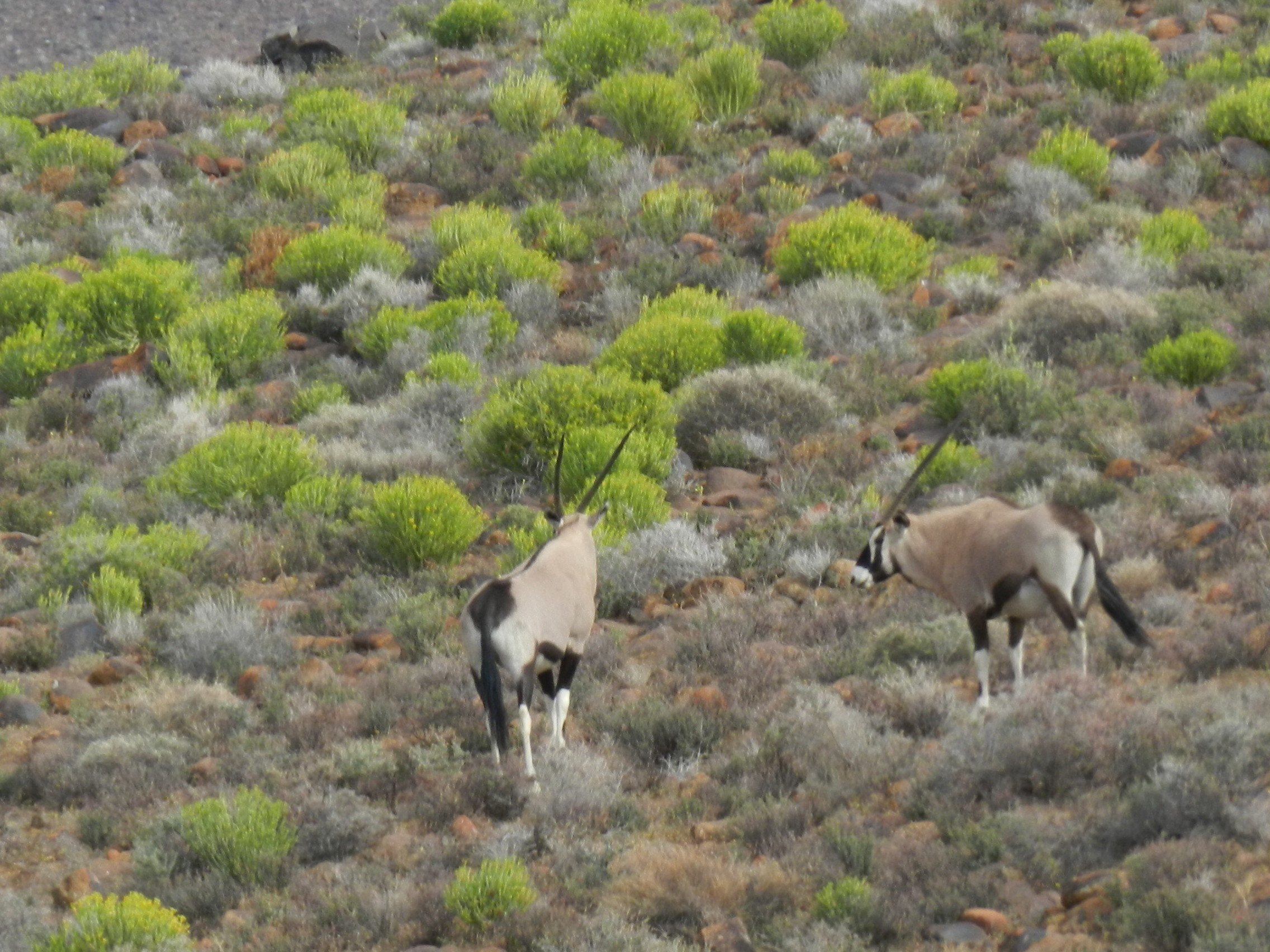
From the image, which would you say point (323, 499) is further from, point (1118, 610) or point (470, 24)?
point (470, 24)

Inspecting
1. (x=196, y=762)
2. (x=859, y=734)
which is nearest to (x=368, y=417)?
(x=196, y=762)

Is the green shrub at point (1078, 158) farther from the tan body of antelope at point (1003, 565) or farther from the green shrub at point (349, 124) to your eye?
the tan body of antelope at point (1003, 565)

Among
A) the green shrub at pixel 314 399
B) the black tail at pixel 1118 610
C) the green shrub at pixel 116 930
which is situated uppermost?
the black tail at pixel 1118 610

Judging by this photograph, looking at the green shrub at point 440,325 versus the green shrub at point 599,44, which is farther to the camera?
the green shrub at point 599,44

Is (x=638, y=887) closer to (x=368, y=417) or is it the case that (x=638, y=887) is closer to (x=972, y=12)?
(x=368, y=417)

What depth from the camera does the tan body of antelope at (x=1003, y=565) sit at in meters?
7.85

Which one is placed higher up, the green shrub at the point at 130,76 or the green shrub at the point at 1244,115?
the green shrub at the point at 130,76

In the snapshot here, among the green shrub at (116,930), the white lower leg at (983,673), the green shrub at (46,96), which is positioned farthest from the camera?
the green shrub at (46,96)

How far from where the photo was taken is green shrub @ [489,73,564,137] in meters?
21.2

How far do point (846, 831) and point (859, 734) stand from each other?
92cm

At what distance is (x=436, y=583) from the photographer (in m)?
11.4

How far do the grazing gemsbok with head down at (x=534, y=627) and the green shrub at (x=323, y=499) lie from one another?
4210 millimetres

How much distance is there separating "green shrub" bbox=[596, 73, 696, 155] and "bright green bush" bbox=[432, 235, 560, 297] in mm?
3581

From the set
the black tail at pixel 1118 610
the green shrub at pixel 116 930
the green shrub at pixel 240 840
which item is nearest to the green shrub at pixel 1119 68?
the black tail at pixel 1118 610
